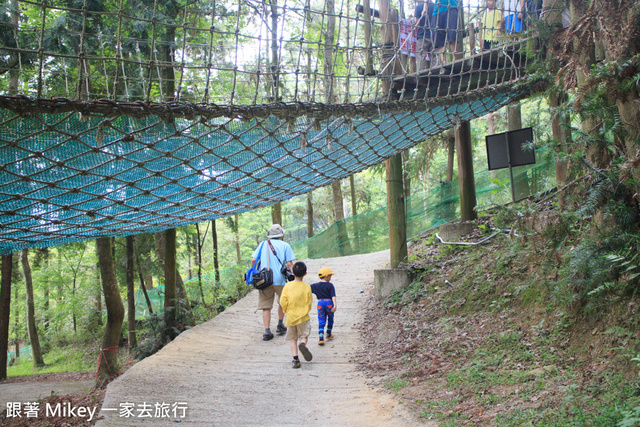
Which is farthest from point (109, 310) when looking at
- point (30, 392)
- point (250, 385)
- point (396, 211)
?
point (396, 211)

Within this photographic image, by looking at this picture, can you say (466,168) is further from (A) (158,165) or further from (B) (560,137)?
(A) (158,165)

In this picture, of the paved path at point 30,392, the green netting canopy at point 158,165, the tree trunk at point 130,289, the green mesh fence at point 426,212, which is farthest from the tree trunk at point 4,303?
the green mesh fence at point 426,212

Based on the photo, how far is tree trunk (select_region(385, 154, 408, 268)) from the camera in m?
5.25

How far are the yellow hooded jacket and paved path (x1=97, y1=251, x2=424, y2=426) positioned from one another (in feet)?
1.40

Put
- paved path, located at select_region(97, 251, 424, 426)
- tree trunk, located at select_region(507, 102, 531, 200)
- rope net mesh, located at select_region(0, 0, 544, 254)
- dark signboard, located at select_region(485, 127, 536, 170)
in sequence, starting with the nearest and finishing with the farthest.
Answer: rope net mesh, located at select_region(0, 0, 544, 254) < paved path, located at select_region(97, 251, 424, 426) < dark signboard, located at select_region(485, 127, 536, 170) < tree trunk, located at select_region(507, 102, 531, 200)

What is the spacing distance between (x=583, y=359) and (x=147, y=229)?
315 cm

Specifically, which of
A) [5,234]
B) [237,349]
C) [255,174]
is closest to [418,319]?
[237,349]

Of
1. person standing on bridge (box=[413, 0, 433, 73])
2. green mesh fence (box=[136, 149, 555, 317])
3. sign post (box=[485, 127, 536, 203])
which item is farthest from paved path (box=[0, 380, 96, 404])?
sign post (box=[485, 127, 536, 203])

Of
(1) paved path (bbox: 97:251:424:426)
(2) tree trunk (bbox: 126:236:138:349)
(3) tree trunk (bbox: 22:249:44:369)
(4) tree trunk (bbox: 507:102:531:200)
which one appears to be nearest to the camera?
(1) paved path (bbox: 97:251:424:426)

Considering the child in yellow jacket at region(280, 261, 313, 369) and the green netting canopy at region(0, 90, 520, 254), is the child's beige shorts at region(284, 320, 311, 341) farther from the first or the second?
the green netting canopy at region(0, 90, 520, 254)

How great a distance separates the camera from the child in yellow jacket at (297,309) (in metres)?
3.48

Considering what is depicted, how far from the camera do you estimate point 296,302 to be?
138 inches

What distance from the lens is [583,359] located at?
2.28m

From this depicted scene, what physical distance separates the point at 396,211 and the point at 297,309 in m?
2.22
